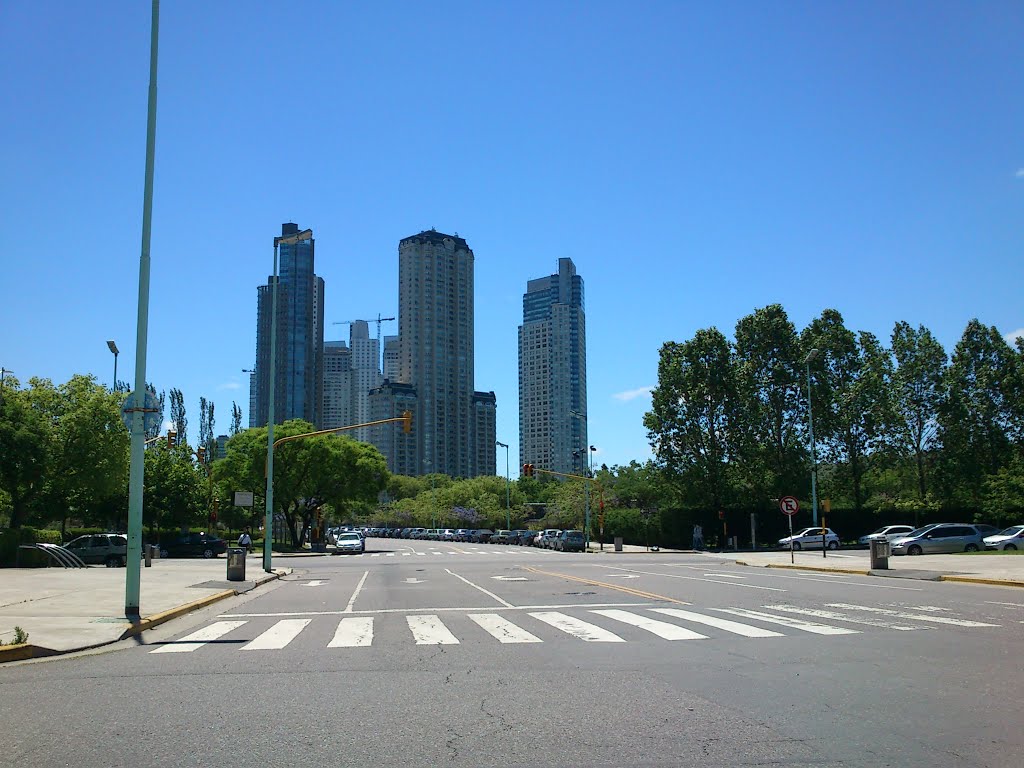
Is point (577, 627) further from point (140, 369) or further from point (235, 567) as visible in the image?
point (235, 567)

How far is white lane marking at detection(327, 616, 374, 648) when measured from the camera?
12.5m

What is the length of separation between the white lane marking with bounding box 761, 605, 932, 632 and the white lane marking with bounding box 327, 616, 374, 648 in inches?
310

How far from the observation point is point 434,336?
149 meters

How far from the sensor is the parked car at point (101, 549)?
40188 millimetres

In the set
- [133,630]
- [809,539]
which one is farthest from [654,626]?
[809,539]

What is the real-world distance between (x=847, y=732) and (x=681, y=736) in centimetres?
138

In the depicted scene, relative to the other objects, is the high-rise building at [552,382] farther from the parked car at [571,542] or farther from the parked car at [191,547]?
the parked car at [191,547]

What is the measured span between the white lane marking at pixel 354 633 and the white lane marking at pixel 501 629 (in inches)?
74.5

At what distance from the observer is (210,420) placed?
11169cm

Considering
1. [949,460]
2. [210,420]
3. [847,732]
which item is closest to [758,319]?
[949,460]

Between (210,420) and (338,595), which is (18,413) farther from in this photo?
(210,420)

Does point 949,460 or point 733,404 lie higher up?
point 733,404

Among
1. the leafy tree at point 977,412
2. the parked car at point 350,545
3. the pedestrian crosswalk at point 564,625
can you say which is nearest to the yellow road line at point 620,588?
the pedestrian crosswalk at point 564,625

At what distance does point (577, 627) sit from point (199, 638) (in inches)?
239
